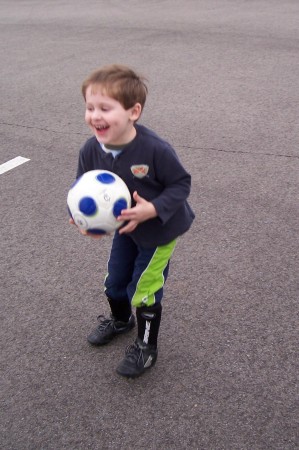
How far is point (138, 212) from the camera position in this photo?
7.26 feet

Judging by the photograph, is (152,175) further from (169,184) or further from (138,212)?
(138,212)

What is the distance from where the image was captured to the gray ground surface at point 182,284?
247cm

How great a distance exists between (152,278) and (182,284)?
0.86 meters

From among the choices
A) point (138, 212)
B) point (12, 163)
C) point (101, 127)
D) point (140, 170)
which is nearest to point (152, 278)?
point (138, 212)

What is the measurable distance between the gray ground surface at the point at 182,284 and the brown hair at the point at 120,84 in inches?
55.5

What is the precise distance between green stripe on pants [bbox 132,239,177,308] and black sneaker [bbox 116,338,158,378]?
0.29 metres

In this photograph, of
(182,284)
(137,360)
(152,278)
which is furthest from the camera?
(182,284)

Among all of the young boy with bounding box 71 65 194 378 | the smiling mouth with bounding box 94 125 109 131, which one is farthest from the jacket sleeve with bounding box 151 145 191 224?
the smiling mouth with bounding box 94 125 109 131

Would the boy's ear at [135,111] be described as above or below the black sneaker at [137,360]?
above

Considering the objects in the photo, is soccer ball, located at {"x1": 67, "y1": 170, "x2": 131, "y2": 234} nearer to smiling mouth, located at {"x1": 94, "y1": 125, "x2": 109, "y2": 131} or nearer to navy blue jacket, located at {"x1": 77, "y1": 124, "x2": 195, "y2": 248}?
navy blue jacket, located at {"x1": 77, "y1": 124, "x2": 195, "y2": 248}

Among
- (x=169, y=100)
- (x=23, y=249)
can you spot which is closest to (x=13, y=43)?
(x=169, y=100)

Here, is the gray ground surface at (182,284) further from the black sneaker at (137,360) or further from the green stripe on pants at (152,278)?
the green stripe on pants at (152,278)

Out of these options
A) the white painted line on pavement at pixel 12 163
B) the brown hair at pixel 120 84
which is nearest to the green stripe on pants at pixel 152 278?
the brown hair at pixel 120 84

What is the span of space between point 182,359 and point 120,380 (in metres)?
0.35
